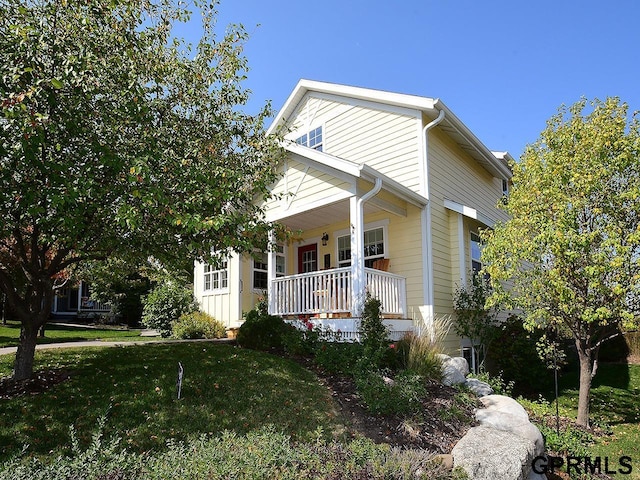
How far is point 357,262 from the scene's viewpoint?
8.66m

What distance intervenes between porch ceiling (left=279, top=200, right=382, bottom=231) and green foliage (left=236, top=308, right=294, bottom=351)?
109 inches

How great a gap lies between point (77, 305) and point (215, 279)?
17084 millimetres

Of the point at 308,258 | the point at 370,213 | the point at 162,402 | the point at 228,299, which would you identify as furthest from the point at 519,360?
the point at 228,299

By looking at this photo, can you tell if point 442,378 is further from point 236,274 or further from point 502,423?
point 236,274

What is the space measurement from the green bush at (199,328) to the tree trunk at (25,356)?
635cm

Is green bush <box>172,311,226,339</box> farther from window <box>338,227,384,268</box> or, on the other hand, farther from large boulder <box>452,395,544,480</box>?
large boulder <box>452,395,544,480</box>

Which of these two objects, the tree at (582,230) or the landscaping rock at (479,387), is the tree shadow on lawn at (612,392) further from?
the landscaping rock at (479,387)

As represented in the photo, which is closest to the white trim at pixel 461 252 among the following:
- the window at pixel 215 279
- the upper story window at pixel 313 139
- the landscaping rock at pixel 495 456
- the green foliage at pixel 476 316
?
the green foliage at pixel 476 316

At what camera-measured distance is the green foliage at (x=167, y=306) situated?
14.6 meters

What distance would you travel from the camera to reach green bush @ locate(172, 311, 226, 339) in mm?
12578

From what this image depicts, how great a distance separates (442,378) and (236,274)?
6.85 meters

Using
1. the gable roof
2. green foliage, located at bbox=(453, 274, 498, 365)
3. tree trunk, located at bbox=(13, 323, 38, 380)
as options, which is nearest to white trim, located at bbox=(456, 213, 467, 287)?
green foliage, located at bbox=(453, 274, 498, 365)

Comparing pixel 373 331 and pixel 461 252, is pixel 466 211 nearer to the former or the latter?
pixel 461 252

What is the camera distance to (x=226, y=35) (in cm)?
757
